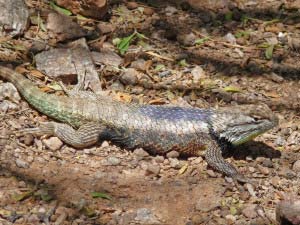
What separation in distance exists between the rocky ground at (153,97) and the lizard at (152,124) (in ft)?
0.30

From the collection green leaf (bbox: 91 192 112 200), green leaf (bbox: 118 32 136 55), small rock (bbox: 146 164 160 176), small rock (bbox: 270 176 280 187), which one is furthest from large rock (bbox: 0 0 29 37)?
small rock (bbox: 270 176 280 187)

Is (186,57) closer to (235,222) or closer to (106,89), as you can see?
(106,89)

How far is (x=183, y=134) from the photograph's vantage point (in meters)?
5.68

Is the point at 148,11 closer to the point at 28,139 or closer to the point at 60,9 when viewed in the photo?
the point at 60,9

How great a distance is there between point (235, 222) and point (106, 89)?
1.85 meters

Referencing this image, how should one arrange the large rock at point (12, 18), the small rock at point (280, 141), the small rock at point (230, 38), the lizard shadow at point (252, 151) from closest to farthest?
1. the lizard shadow at point (252, 151)
2. the small rock at point (280, 141)
3. the large rock at point (12, 18)
4. the small rock at point (230, 38)

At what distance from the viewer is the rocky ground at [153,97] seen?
16.3ft

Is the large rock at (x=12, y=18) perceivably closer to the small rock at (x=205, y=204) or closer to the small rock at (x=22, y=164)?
the small rock at (x=22, y=164)

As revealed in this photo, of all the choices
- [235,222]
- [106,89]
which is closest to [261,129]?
[235,222]

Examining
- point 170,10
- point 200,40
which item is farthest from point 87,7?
point 200,40

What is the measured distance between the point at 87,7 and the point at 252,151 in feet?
7.05

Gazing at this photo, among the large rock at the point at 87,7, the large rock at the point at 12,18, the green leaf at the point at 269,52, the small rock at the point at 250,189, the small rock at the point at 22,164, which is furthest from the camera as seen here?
the green leaf at the point at 269,52

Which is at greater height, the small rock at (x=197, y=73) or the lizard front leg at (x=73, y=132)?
the small rock at (x=197, y=73)

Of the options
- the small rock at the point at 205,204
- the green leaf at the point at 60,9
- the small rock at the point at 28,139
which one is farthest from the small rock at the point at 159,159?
the green leaf at the point at 60,9
